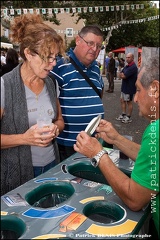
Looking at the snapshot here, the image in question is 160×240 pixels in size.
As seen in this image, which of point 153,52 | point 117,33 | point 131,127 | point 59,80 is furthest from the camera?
point 117,33

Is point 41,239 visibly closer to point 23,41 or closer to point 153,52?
point 153,52

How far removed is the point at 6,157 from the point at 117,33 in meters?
28.0

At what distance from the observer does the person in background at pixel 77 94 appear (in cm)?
248

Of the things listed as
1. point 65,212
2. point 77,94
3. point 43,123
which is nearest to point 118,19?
point 77,94

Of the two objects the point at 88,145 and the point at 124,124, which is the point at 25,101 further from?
the point at 124,124

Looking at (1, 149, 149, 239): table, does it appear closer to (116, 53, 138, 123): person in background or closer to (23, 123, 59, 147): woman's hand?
(23, 123, 59, 147): woman's hand

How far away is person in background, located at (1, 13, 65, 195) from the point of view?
5.48 feet

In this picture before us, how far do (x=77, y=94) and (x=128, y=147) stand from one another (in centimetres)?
84

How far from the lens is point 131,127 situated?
20.2 ft

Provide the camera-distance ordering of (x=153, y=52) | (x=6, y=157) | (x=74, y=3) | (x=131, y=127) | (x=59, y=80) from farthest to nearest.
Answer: (x=74, y=3) < (x=131, y=127) < (x=59, y=80) < (x=6, y=157) < (x=153, y=52)

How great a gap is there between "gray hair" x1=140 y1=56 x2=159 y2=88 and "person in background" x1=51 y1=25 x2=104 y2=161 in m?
1.19

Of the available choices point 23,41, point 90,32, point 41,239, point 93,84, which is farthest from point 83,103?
point 41,239

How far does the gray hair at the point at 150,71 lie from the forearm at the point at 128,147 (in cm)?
62

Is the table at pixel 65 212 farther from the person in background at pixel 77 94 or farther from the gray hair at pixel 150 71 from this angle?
the person in background at pixel 77 94
